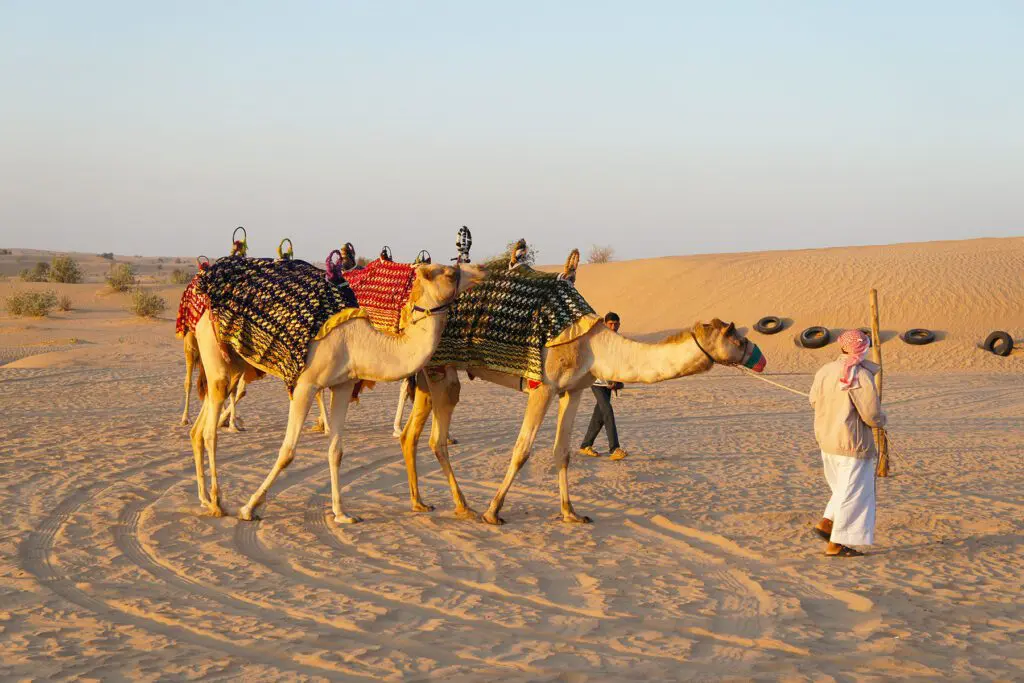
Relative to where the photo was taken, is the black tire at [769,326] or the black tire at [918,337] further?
the black tire at [769,326]

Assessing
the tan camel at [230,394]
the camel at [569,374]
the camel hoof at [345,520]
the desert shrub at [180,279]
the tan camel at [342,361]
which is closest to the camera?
the camel at [569,374]

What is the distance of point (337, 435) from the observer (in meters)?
8.58

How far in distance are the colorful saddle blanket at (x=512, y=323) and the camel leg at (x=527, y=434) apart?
0.55 feet

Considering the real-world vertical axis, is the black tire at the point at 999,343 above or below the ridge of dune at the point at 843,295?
below

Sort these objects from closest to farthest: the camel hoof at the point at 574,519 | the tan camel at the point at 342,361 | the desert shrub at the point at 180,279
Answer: the tan camel at the point at 342,361 → the camel hoof at the point at 574,519 → the desert shrub at the point at 180,279

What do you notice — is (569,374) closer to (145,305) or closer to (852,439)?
(852,439)

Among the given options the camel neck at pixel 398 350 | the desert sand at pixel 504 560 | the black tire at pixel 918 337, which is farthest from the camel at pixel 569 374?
the black tire at pixel 918 337

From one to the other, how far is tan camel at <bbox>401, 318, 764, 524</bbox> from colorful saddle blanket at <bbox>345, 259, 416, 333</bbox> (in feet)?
2.21

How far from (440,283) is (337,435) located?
1746mm

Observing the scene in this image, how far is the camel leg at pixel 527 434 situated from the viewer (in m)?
8.46

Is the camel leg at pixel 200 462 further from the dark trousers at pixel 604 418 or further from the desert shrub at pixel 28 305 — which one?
the desert shrub at pixel 28 305

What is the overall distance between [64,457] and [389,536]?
503 cm

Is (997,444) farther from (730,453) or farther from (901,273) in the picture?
(901,273)

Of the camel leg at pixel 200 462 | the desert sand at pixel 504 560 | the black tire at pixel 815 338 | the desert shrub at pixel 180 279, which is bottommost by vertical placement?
the desert sand at pixel 504 560
